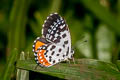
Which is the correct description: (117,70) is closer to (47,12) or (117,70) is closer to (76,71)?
(76,71)

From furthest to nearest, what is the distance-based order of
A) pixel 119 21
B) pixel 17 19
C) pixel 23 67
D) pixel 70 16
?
pixel 70 16 → pixel 119 21 → pixel 17 19 → pixel 23 67

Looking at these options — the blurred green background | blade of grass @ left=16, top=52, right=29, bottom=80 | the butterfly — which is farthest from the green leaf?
the blurred green background

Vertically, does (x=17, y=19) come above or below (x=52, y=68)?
above

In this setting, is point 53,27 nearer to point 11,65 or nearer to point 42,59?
point 42,59

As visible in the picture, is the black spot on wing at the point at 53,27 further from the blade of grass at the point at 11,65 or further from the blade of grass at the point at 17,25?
the blade of grass at the point at 17,25

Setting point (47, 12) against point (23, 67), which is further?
point (47, 12)

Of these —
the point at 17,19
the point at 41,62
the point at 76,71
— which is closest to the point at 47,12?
the point at 17,19

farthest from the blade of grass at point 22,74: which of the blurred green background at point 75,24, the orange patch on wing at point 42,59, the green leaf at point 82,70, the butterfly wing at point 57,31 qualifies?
the blurred green background at point 75,24

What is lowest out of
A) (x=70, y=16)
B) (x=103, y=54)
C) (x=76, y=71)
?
(x=76, y=71)

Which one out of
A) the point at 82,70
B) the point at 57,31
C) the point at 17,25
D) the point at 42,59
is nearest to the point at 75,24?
the point at 17,25
